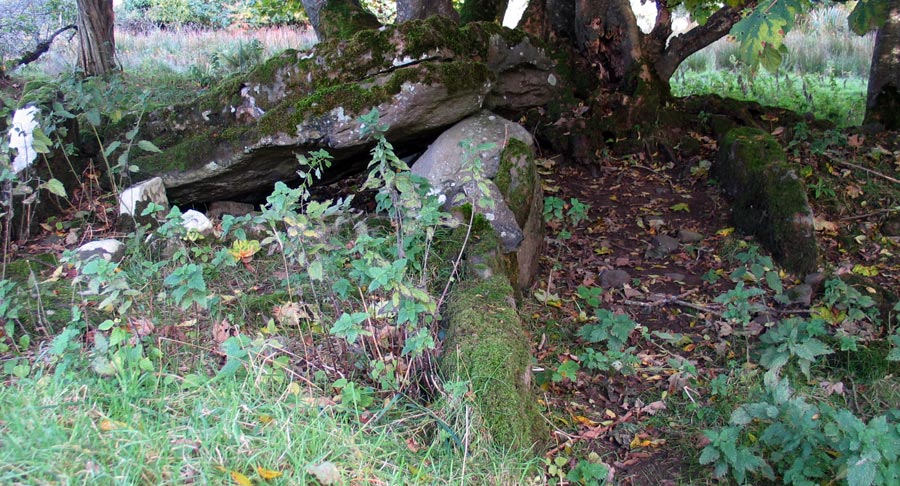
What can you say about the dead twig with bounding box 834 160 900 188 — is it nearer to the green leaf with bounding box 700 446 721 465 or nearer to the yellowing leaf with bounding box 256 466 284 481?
the green leaf with bounding box 700 446 721 465

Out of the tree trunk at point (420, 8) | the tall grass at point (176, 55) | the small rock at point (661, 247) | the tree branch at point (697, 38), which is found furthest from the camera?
the tall grass at point (176, 55)

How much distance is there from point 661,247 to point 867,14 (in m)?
2.45

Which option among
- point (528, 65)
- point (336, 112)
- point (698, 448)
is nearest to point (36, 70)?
point (336, 112)

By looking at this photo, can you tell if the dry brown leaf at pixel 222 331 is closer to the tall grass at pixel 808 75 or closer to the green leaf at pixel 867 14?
the green leaf at pixel 867 14

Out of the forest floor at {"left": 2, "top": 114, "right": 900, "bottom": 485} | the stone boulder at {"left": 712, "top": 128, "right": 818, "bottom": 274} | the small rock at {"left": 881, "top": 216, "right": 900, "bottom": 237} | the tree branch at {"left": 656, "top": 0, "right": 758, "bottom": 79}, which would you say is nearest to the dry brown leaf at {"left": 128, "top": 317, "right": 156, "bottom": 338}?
the forest floor at {"left": 2, "top": 114, "right": 900, "bottom": 485}

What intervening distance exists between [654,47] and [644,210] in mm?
2203

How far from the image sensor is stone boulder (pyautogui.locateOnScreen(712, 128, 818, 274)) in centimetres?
504

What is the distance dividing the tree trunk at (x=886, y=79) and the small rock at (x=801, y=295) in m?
3.53

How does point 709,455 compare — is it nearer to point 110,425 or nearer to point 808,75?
point 110,425

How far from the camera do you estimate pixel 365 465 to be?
250 centimetres

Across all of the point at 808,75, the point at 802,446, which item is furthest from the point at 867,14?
the point at 808,75

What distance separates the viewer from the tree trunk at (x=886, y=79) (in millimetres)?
6793

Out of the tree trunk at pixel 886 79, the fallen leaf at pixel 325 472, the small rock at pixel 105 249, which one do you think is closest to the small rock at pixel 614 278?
the fallen leaf at pixel 325 472

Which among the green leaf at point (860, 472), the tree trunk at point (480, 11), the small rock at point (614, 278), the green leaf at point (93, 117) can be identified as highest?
the tree trunk at point (480, 11)
